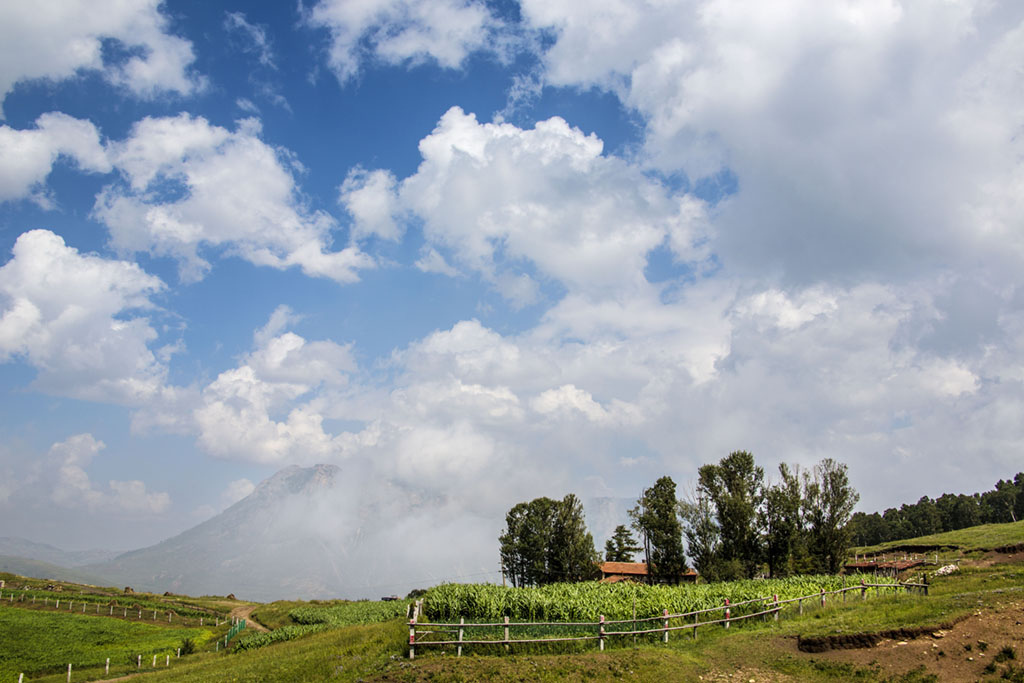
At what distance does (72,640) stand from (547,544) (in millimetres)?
50204

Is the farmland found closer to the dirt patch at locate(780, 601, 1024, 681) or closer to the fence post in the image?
the dirt patch at locate(780, 601, 1024, 681)

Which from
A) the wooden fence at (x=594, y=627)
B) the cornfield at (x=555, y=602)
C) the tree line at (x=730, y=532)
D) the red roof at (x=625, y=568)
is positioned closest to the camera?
the wooden fence at (x=594, y=627)

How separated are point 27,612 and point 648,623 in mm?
66337

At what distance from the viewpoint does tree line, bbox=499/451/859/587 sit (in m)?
60.6

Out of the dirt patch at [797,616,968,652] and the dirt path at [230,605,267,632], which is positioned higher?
the dirt patch at [797,616,968,652]

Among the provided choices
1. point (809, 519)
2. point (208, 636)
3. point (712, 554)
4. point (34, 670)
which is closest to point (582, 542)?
point (712, 554)

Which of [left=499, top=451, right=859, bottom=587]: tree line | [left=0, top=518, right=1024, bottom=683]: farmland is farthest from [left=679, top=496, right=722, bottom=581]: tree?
[left=0, top=518, right=1024, bottom=683]: farmland

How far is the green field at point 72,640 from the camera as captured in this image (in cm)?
4291

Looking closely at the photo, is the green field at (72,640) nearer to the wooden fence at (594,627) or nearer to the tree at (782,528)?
the wooden fence at (594,627)

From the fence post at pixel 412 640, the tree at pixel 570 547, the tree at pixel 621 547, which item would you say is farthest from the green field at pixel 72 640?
the tree at pixel 621 547

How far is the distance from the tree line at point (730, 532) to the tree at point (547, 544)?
0.42 ft

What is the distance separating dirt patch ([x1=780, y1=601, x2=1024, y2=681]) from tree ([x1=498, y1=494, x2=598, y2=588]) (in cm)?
5230

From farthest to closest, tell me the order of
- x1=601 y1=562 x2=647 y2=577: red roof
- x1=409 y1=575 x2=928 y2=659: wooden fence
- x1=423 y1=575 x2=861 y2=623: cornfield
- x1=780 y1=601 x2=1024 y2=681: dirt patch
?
x1=601 y1=562 x2=647 y2=577: red roof → x1=423 y1=575 x2=861 y2=623: cornfield → x1=409 y1=575 x2=928 y2=659: wooden fence → x1=780 y1=601 x2=1024 y2=681: dirt patch

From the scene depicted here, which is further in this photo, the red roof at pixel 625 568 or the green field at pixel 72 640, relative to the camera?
the red roof at pixel 625 568
